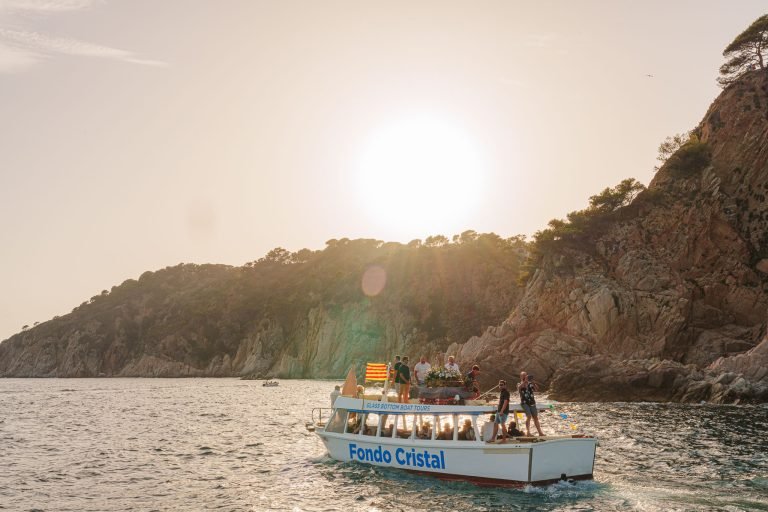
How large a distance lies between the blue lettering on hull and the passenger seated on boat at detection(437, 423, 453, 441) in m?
0.64

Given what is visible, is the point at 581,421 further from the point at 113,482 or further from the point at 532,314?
the point at 532,314

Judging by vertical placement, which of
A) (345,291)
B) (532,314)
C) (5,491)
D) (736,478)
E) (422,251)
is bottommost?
(5,491)

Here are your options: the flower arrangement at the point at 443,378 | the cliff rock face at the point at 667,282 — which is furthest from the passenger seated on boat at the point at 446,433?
the cliff rock face at the point at 667,282

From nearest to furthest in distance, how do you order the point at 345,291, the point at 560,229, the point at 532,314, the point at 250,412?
the point at 250,412
the point at 532,314
the point at 560,229
the point at 345,291

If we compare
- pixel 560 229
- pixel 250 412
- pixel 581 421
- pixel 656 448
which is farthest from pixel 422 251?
pixel 656 448

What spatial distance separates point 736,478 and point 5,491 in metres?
29.1

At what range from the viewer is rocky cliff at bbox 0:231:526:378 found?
14625 cm

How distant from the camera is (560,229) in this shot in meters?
98.2


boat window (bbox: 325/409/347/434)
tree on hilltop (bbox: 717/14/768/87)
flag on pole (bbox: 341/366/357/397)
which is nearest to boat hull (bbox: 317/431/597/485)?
boat window (bbox: 325/409/347/434)

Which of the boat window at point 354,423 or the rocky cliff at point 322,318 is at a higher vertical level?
the rocky cliff at point 322,318

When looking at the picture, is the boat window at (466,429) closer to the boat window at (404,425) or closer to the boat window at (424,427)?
the boat window at (424,427)

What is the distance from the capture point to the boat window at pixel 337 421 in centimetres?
2930

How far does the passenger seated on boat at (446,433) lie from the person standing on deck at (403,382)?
209cm

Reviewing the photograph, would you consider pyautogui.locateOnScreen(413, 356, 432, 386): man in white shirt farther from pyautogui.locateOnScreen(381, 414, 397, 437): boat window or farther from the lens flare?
the lens flare
